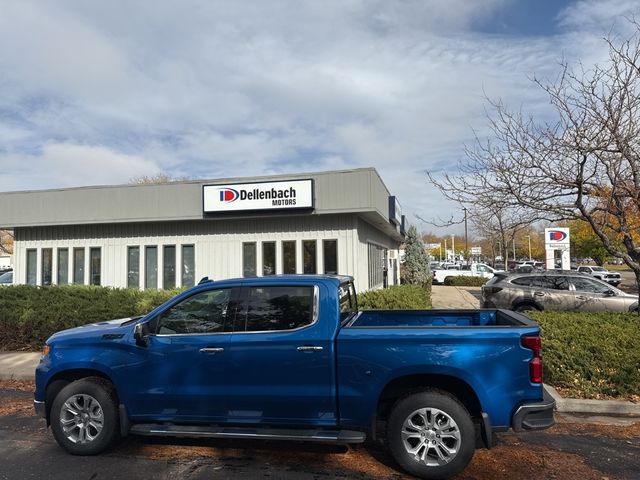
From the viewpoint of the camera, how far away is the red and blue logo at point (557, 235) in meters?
18.0

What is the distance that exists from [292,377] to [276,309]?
68 centimetres

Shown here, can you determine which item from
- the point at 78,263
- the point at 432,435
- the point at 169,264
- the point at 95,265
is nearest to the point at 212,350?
the point at 432,435

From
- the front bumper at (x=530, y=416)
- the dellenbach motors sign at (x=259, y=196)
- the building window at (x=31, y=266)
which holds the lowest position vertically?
the front bumper at (x=530, y=416)

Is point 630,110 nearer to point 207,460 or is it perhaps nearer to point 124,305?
point 207,460

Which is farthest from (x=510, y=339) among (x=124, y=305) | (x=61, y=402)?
(x=124, y=305)

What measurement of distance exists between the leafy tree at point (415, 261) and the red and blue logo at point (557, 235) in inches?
318

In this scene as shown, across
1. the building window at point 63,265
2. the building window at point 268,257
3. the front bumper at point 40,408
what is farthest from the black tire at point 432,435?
the building window at point 63,265

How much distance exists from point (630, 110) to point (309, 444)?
6834 mm

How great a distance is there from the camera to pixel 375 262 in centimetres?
1836

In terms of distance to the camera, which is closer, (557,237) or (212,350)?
(212,350)

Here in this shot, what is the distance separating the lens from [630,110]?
7555mm

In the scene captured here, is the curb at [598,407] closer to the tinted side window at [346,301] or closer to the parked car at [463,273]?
the tinted side window at [346,301]

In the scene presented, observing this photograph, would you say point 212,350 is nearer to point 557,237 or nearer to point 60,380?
point 60,380

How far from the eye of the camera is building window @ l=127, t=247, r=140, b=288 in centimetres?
1565
